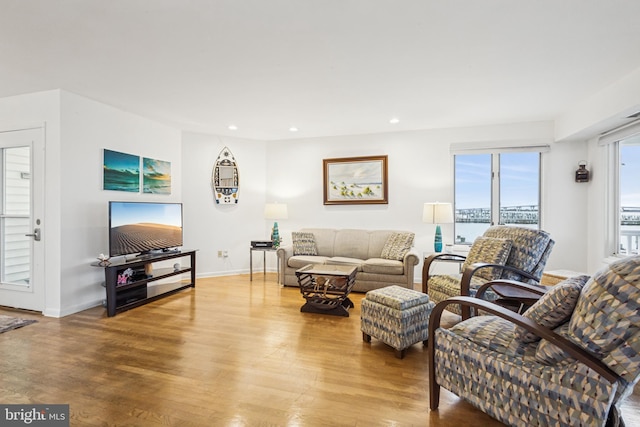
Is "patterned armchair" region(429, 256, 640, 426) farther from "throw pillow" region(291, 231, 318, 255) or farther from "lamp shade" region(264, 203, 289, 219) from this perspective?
"lamp shade" region(264, 203, 289, 219)

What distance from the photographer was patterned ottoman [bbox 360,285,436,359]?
2.47 m

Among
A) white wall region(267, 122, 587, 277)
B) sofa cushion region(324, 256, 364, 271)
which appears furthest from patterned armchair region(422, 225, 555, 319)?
white wall region(267, 122, 587, 277)

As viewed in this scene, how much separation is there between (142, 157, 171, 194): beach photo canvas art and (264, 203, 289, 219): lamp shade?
155 cm

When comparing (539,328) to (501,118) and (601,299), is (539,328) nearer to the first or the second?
(601,299)

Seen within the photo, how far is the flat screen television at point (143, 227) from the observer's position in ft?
12.0

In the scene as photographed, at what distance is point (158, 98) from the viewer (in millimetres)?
3596

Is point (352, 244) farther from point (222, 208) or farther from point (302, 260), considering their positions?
point (222, 208)

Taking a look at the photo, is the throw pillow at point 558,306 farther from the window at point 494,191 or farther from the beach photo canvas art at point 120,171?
the beach photo canvas art at point 120,171

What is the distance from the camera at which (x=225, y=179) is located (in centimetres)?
546

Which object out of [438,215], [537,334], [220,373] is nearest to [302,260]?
[438,215]

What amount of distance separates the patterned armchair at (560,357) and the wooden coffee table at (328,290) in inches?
69.8

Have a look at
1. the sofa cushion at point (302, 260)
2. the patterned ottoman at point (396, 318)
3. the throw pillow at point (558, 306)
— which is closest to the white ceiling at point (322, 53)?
the throw pillow at point (558, 306)

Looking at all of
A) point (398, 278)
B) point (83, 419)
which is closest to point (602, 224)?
point (398, 278)

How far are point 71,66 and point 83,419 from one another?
9.23 ft
